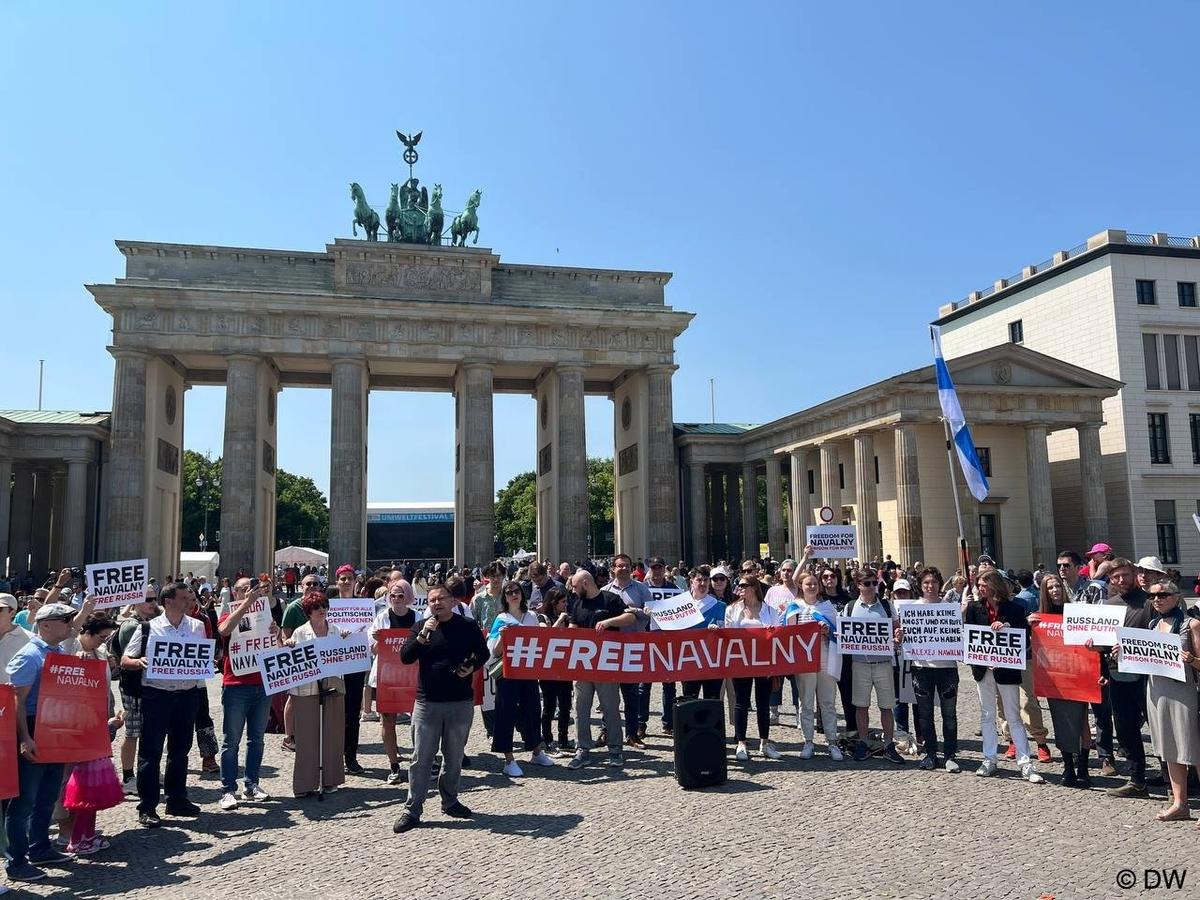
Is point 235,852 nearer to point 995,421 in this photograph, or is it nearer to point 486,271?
point 995,421

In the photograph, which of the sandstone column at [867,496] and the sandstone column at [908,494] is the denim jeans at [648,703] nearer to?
the sandstone column at [908,494]

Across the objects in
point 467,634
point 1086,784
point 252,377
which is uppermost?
point 252,377

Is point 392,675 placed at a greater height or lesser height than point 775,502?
lesser

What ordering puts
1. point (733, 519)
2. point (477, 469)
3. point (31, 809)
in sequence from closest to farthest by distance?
point (31, 809) < point (477, 469) < point (733, 519)

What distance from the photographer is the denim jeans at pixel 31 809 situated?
7125 mm

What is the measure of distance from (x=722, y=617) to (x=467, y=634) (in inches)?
163

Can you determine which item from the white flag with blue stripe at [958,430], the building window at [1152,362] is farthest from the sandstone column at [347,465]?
the building window at [1152,362]

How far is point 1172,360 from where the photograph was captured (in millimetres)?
46344

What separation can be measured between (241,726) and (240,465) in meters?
36.8

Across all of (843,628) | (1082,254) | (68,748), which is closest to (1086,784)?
(843,628)

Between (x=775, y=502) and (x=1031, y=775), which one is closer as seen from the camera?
(x=1031, y=775)

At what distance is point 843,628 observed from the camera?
10.7 m

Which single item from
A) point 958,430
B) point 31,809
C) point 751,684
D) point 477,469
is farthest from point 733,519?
point 31,809

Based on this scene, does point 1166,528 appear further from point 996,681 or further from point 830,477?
point 996,681
